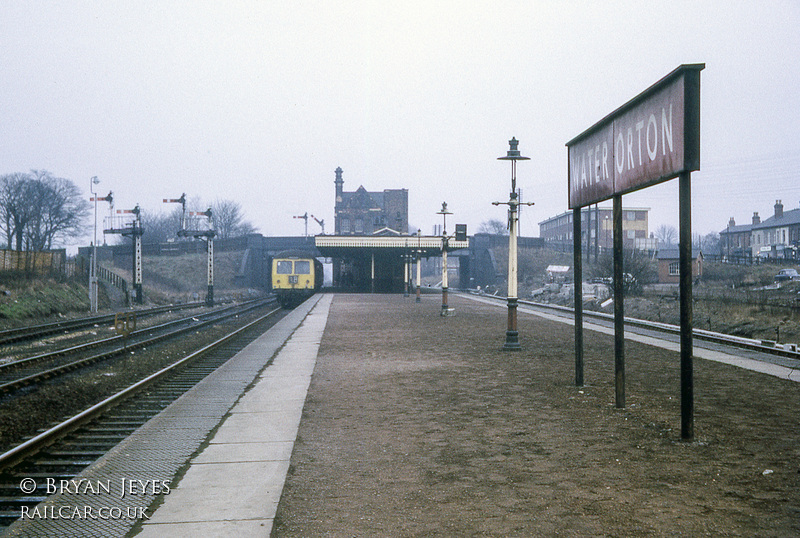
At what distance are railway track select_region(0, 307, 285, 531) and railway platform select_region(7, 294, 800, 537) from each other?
426 millimetres

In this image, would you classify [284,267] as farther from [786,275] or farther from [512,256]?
[786,275]

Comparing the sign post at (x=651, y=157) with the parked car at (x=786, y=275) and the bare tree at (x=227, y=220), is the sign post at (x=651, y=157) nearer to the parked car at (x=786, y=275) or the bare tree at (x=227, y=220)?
the parked car at (x=786, y=275)

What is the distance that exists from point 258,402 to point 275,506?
4835mm

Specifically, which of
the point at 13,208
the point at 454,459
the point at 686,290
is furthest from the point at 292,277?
the point at 13,208

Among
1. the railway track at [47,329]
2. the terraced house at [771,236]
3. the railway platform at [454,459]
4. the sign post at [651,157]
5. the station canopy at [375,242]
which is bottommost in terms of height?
the railway track at [47,329]

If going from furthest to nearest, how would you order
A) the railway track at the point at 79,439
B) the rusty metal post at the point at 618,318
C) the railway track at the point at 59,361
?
1. the railway track at the point at 59,361
2. the rusty metal post at the point at 618,318
3. the railway track at the point at 79,439

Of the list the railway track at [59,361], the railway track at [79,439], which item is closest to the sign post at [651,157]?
the railway track at [79,439]

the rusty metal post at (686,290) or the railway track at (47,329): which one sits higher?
the rusty metal post at (686,290)

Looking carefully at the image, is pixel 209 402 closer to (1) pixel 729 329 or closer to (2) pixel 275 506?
(2) pixel 275 506

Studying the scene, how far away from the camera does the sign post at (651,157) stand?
6.71 meters

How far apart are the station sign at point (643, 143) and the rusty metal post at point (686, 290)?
255 mm

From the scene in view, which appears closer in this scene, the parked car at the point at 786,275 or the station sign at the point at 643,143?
the station sign at the point at 643,143

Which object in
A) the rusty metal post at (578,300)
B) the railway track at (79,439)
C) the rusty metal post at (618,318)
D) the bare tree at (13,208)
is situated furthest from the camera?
the bare tree at (13,208)

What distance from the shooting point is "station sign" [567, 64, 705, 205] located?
6699 mm
